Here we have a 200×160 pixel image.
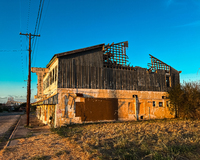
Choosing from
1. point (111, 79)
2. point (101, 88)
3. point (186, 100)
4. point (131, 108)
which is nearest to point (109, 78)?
point (111, 79)

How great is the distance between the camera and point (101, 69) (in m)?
19.2

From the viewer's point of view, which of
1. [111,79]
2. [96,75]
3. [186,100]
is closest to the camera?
[96,75]

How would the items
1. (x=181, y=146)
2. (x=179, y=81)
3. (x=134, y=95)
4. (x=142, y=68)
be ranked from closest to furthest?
(x=181, y=146), (x=134, y=95), (x=142, y=68), (x=179, y=81)

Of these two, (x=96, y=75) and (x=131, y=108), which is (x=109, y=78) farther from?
(x=131, y=108)

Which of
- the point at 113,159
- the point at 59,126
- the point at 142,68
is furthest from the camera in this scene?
the point at 142,68

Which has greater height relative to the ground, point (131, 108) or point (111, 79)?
point (111, 79)

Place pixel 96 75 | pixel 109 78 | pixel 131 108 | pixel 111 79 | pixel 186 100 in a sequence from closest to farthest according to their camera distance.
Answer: pixel 96 75 → pixel 109 78 → pixel 111 79 → pixel 131 108 → pixel 186 100

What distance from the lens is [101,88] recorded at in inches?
740

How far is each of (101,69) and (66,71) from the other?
3.91 meters

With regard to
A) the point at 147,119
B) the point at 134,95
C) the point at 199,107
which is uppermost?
the point at 134,95

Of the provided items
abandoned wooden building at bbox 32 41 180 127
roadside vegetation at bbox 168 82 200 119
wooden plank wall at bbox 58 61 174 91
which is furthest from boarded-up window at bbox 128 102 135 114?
roadside vegetation at bbox 168 82 200 119

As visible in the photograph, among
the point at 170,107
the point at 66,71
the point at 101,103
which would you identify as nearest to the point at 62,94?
the point at 66,71

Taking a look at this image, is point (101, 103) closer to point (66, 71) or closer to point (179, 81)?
point (66, 71)

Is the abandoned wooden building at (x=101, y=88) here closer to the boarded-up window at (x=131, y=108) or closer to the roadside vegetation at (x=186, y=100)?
the boarded-up window at (x=131, y=108)
